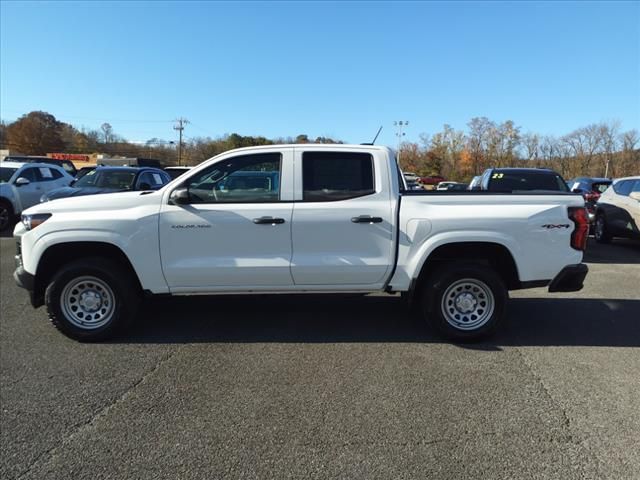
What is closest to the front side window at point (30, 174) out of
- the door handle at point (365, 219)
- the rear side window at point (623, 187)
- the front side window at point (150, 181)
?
the front side window at point (150, 181)

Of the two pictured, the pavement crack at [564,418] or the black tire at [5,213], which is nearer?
the pavement crack at [564,418]

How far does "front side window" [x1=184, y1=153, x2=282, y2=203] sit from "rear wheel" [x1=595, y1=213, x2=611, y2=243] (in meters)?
9.93

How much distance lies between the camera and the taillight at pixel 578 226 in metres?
4.61

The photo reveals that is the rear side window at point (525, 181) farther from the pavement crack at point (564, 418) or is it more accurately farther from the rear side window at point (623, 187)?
the pavement crack at point (564, 418)

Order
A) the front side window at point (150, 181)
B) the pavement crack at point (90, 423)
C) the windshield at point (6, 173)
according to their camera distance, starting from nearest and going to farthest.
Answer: the pavement crack at point (90, 423) < the front side window at point (150, 181) < the windshield at point (6, 173)

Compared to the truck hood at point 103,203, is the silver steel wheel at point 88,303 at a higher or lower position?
lower

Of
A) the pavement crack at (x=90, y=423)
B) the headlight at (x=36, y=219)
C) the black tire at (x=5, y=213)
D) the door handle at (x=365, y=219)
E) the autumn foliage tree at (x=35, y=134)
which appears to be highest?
the autumn foliage tree at (x=35, y=134)

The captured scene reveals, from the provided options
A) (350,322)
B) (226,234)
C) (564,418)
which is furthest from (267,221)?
(564,418)

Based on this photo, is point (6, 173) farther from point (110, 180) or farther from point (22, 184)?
point (110, 180)

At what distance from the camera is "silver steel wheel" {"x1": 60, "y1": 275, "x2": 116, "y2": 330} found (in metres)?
4.70

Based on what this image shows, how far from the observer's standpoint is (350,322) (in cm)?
538

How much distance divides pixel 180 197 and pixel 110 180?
24.8ft

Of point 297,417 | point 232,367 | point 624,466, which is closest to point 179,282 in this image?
point 232,367


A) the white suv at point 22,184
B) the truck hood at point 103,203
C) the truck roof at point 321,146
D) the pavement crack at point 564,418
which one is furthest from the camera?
the white suv at point 22,184
